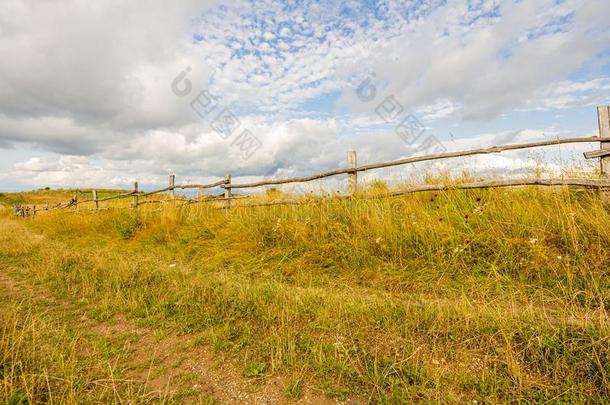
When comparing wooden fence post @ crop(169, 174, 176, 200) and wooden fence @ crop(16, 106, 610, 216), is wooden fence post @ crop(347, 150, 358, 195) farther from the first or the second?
wooden fence post @ crop(169, 174, 176, 200)

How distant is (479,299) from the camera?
10.6 feet

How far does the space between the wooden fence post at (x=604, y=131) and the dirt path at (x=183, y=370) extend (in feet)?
15.7

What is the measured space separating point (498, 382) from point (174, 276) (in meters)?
3.94

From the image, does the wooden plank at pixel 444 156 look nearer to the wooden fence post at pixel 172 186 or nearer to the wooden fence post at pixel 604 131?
the wooden fence post at pixel 604 131

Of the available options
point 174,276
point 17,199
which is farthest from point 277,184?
point 17,199

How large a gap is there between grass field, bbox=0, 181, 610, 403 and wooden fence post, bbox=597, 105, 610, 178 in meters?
0.36

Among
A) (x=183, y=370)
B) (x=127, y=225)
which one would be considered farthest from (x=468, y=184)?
(x=127, y=225)

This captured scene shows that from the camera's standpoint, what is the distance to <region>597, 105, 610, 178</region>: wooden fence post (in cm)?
438

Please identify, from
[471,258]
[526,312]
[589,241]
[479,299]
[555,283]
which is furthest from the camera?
[471,258]

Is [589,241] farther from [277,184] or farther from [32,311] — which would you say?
[32,311]

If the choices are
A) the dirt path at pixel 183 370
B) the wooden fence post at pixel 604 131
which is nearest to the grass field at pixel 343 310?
the dirt path at pixel 183 370

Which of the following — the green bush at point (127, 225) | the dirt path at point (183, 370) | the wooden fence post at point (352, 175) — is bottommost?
the dirt path at point (183, 370)

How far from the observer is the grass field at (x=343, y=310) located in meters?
2.09

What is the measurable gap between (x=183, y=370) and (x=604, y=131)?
18.8 ft
